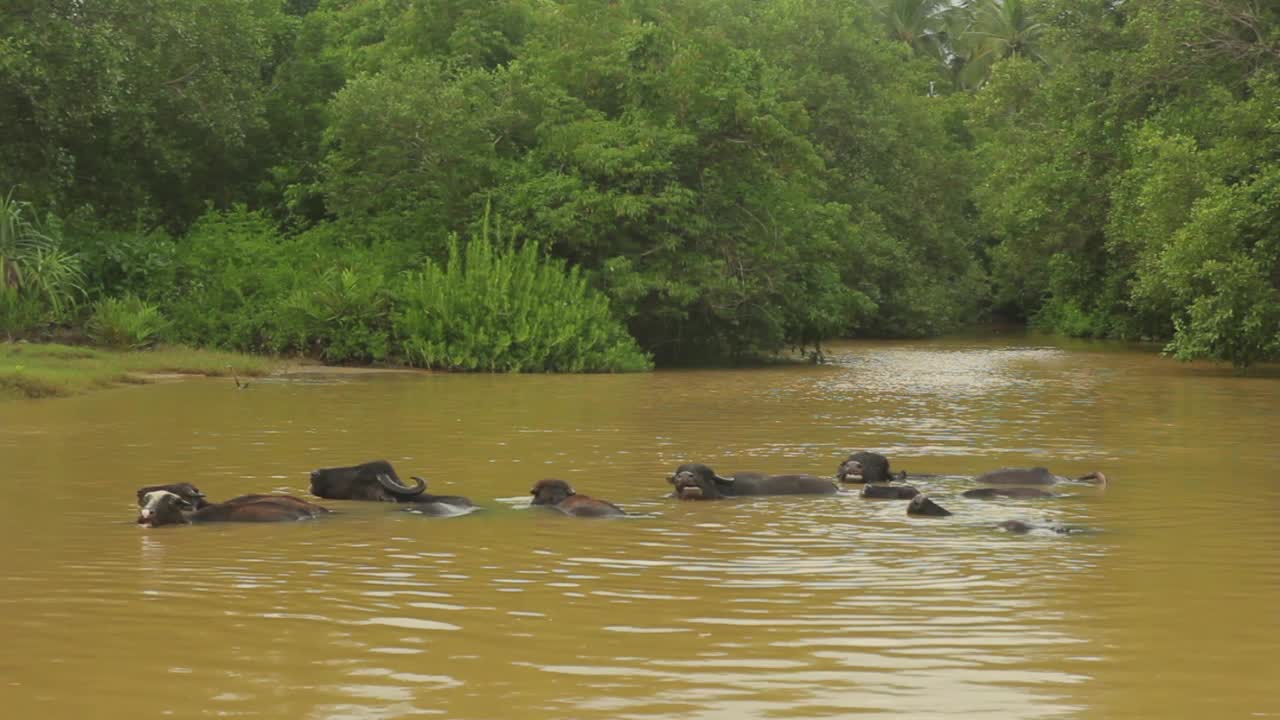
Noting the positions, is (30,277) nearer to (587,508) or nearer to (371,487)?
(371,487)

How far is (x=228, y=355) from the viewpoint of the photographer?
27.1 meters

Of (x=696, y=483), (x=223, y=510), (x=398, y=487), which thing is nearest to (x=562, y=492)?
(x=696, y=483)

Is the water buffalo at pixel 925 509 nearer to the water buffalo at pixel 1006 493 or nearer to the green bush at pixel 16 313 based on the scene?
the water buffalo at pixel 1006 493

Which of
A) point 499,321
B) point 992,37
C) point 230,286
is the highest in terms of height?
point 992,37

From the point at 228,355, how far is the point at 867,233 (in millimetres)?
21631

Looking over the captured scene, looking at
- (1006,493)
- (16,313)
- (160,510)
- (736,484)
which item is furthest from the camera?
(16,313)

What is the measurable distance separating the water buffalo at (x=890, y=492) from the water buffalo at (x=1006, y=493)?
0.51 metres

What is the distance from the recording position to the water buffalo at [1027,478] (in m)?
12.4

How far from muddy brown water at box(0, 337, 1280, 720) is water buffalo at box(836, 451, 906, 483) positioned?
1.79 feet

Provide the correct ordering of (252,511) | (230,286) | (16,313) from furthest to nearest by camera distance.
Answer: (230,286) → (16,313) → (252,511)

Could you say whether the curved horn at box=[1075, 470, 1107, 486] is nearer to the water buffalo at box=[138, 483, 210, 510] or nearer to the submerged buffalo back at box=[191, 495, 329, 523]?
the submerged buffalo back at box=[191, 495, 329, 523]

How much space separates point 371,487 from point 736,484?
2.76 meters

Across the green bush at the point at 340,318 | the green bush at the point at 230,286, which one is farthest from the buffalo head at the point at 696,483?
the green bush at the point at 230,286

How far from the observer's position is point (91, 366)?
921 inches
